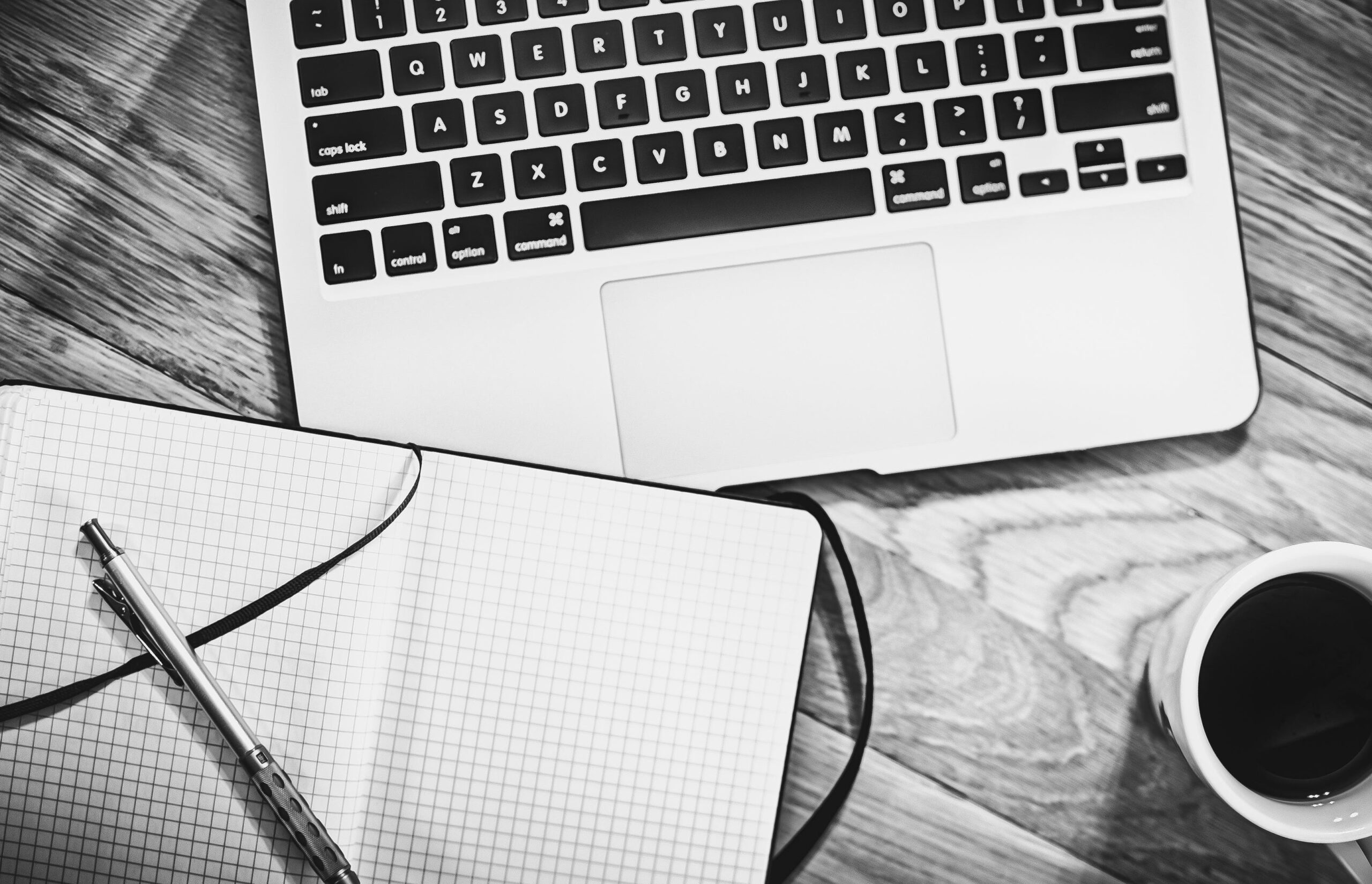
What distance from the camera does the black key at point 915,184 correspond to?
472mm

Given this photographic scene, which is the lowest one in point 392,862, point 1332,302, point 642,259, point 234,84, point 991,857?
point 991,857

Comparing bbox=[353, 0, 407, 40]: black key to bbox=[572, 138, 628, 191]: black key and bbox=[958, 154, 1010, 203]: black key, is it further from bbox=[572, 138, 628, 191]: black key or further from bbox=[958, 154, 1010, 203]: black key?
bbox=[958, 154, 1010, 203]: black key

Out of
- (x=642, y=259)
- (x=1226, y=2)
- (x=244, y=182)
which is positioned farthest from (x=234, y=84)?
(x=1226, y=2)

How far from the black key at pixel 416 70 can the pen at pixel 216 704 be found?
26cm

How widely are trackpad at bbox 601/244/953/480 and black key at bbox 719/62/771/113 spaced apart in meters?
0.08

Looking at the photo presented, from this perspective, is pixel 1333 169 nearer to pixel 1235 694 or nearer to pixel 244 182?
pixel 1235 694

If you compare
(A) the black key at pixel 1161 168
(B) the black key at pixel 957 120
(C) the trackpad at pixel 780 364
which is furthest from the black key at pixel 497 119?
(A) the black key at pixel 1161 168

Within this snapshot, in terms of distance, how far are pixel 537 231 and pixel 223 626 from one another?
238mm

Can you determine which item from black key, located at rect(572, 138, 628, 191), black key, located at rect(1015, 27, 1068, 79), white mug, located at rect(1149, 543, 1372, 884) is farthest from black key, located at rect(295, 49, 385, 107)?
white mug, located at rect(1149, 543, 1372, 884)

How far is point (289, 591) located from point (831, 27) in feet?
1.26

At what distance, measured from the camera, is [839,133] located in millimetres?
469

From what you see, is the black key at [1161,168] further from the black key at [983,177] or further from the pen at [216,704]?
the pen at [216,704]

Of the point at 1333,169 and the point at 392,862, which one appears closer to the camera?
the point at 392,862

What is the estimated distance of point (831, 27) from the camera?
470 millimetres
